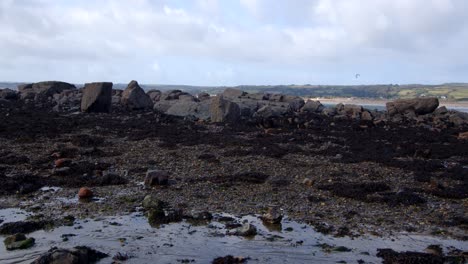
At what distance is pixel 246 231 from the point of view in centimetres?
1070

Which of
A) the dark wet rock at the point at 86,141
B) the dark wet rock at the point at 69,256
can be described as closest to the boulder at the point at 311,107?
the dark wet rock at the point at 86,141

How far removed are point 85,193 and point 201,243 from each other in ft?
16.0

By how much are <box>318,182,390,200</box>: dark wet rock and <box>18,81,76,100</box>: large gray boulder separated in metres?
43.0

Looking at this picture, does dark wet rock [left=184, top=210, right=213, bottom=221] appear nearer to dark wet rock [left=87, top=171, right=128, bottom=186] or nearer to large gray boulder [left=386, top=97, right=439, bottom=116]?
dark wet rock [left=87, top=171, right=128, bottom=186]

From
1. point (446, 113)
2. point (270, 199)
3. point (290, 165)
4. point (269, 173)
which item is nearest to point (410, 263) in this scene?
point (270, 199)

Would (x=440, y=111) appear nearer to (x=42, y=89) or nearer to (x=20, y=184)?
(x=20, y=184)

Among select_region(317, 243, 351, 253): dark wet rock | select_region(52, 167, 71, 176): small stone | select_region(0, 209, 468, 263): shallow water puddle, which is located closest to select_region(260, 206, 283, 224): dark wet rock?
select_region(0, 209, 468, 263): shallow water puddle

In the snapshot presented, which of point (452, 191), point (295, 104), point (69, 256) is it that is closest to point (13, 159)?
point (69, 256)

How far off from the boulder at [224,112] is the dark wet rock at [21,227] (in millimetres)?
23755

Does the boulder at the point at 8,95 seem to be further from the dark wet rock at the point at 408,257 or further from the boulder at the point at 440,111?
the dark wet rock at the point at 408,257

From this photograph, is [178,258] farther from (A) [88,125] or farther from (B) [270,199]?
(A) [88,125]

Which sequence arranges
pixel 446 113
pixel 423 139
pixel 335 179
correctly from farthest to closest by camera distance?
1. pixel 446 113
2. pixel 423 139
3. pixel 335 179

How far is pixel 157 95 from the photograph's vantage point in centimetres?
5534

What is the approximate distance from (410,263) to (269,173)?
8.30 m
